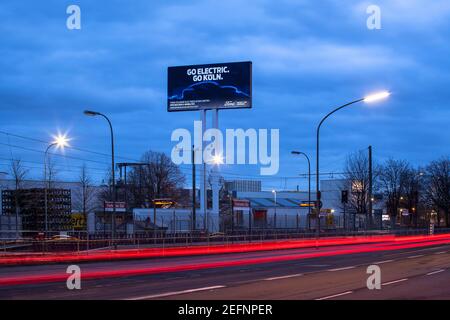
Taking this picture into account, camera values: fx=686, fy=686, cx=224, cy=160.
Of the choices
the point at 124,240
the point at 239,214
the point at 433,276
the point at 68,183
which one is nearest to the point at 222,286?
the point at 433,276

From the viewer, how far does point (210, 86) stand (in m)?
75.1

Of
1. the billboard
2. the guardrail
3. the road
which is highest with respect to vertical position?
the billboard

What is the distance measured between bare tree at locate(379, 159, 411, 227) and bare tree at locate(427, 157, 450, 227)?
8704 mm

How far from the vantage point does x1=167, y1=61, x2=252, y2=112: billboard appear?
7381 cm

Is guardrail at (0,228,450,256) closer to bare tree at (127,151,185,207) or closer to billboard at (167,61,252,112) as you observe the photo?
billboard at (167,61,252,112)

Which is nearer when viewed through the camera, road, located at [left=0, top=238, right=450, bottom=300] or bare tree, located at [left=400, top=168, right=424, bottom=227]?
road, located at [left=0, top=238, right=450, bottom=300]

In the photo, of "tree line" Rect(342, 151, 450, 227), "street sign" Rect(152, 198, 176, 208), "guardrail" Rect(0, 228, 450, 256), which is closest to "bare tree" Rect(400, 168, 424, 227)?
"tree line" Rect(342, 151, 450, 227)

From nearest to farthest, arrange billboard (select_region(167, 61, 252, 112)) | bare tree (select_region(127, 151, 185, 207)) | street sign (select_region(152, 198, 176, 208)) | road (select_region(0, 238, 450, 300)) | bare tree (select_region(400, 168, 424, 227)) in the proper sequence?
road (select_region(0, 238, 450, 300)), billboard (select_region(167, 61, 252, 112)), street sign (select_region(152, 198, 176, 208)), bare tree (select_region(400, 168, 424, 227)), bare tree (select_region(127, 151, 185, 207))

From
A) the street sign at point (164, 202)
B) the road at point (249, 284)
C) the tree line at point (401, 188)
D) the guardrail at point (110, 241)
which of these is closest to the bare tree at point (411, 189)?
the tree line at point (401, 188)

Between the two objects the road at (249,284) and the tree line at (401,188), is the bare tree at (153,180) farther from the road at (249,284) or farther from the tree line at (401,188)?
the road at (249,284)

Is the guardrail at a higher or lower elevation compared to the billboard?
lower

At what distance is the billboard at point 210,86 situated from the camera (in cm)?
7381

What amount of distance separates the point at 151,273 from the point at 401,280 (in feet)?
30.7
